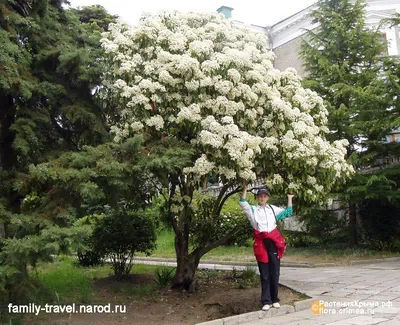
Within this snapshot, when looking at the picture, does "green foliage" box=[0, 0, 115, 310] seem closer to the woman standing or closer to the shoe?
the woman standing

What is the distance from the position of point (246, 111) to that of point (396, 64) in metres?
6.46

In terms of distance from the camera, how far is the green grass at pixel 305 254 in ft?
40.7

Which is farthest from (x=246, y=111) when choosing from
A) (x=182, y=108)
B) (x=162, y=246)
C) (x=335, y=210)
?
(x=162, y=246)

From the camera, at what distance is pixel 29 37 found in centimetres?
720

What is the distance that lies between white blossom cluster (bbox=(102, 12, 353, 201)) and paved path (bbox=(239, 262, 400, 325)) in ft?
5.90

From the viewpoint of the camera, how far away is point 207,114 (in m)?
7.06

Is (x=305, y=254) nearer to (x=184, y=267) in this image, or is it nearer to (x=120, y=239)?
(x=184, y=267)

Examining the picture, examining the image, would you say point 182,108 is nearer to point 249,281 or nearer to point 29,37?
point 29,37

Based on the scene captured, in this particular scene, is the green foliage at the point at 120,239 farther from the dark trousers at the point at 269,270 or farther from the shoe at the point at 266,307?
the shoe at the point at 266,307

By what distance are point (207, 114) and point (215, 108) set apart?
182mm

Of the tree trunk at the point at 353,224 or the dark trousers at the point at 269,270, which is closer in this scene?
the dark trousers at the point at 269,270

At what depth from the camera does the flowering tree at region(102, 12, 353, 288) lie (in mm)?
6668

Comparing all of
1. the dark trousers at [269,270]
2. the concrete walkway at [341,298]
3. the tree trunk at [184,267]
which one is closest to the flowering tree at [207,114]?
the tree trunk at [184,267]

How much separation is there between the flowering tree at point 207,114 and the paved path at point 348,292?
1756 mm
